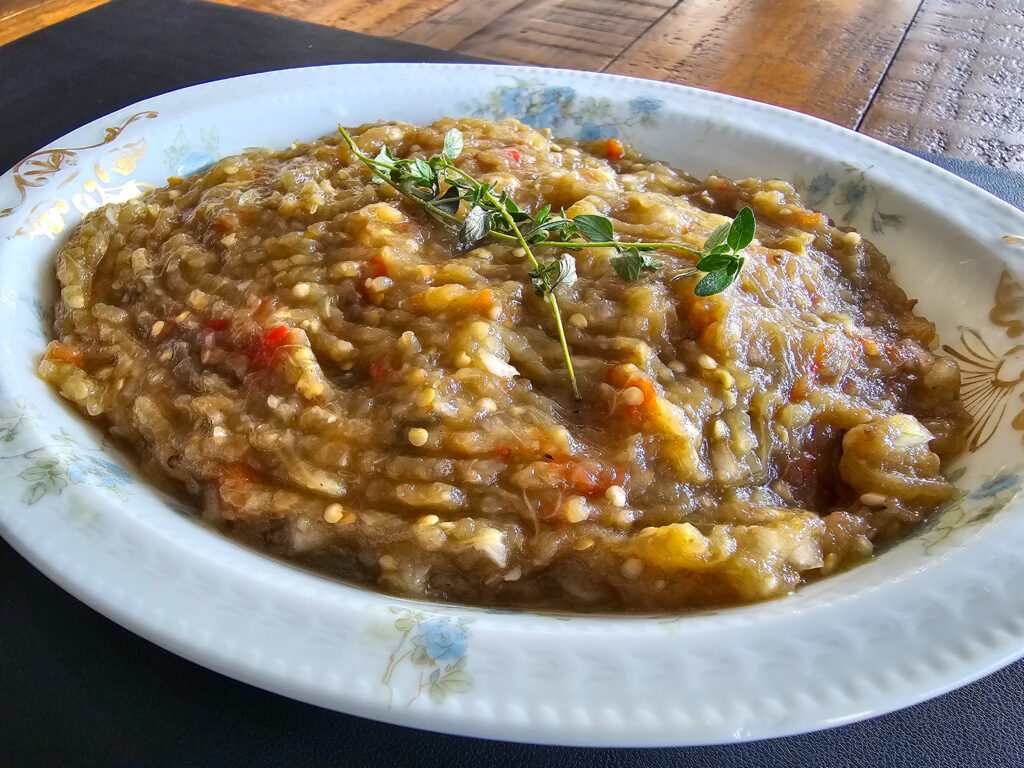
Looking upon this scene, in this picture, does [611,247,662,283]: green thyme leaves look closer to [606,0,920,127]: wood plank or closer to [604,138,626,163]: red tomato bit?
[604,138,626,163]: red tomato bit

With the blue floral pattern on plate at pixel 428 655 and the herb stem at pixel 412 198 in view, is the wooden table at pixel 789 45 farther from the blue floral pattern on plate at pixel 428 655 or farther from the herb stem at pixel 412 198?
the blue floral pattern on plate at pixel 428 655

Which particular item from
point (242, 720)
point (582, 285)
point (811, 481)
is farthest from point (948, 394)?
point (242, 720)

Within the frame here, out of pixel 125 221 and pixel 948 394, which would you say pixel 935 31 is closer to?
pixel 948 394

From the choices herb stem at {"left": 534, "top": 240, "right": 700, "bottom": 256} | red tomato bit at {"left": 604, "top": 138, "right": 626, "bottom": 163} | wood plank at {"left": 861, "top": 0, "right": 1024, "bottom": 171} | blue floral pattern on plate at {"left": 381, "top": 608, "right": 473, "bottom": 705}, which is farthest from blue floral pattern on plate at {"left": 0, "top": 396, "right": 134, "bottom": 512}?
wood plank at {"left": 861, "top": 0, "right": 1024, "bottom": 171}

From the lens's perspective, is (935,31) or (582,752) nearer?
(582,752)

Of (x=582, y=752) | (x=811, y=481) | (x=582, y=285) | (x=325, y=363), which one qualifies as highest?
(x=582, y=285)

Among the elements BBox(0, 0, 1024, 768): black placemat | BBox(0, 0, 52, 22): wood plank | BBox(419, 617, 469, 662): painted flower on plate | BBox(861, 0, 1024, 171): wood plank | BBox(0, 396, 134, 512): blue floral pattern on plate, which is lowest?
BBox(0, 0, 1024, 768): black placemat

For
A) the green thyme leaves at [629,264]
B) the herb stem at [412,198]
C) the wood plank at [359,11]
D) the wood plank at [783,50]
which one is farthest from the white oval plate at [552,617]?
the wood plank at [359,11]
